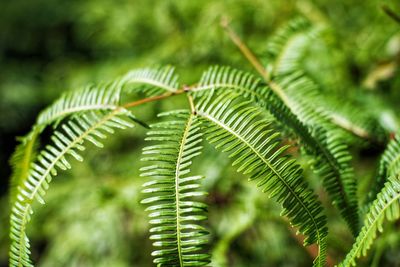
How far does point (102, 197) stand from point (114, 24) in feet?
4.86

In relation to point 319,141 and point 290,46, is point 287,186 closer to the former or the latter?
point 319,141

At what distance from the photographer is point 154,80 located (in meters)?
1.09

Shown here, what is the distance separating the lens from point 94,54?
3207mm

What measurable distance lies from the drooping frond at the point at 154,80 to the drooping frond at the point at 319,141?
93 mm

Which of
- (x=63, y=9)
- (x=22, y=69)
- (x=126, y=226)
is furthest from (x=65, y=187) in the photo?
(x=63, y=9)

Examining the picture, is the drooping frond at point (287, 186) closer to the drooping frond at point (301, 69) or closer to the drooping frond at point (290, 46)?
the drooping frond at point (301, 69)

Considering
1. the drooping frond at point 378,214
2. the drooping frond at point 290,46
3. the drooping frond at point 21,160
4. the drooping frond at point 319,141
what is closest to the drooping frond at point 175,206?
the drooping frond at point 319,141

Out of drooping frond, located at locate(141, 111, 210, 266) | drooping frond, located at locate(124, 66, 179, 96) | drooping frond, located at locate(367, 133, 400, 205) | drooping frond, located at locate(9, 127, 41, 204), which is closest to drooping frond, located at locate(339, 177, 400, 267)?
drooping frond, located at locate(367, 133, 400, 205)

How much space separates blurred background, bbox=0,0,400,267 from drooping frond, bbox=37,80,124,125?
61 cm

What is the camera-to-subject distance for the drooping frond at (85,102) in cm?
101

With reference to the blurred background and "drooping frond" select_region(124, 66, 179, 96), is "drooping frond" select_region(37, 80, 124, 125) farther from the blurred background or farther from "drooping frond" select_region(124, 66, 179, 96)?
the blurred background

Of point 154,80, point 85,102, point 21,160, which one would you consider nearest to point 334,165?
point 154,80

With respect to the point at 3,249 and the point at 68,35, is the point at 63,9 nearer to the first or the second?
the point at 68,35

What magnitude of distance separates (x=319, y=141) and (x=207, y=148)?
0.76m
